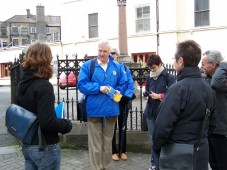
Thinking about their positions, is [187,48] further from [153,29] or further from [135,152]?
[153,29]

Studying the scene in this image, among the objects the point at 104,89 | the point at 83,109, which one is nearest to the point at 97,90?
the point at 104,89

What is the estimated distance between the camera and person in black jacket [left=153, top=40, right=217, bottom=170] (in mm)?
2918

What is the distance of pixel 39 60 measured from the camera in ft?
10.1

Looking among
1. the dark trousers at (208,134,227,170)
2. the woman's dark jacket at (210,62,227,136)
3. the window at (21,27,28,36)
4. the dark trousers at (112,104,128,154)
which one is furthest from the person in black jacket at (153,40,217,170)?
the window at (21,27,28,36)

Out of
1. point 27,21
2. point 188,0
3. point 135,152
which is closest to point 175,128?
point 135,152

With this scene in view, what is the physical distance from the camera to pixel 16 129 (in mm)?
3119

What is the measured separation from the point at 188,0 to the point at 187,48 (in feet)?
58.0

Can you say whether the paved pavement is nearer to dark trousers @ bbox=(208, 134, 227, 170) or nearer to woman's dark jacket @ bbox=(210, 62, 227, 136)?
dark trousers @ bbox=(208, 134, 227, 170)

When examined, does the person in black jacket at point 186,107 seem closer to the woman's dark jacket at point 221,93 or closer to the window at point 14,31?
the woman's dark jacket at point 221,93

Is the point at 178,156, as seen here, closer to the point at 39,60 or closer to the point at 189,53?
the point at 189,53

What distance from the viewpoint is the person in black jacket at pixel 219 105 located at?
3986 mm

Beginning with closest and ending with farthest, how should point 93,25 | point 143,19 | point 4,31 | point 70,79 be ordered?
point 70,79 < point 143,19 < point 93,25 < point 4,31

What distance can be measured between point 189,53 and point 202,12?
17.4m

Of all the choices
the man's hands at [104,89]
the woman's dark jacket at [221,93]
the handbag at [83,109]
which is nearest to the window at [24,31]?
the handbag at [83,109]
